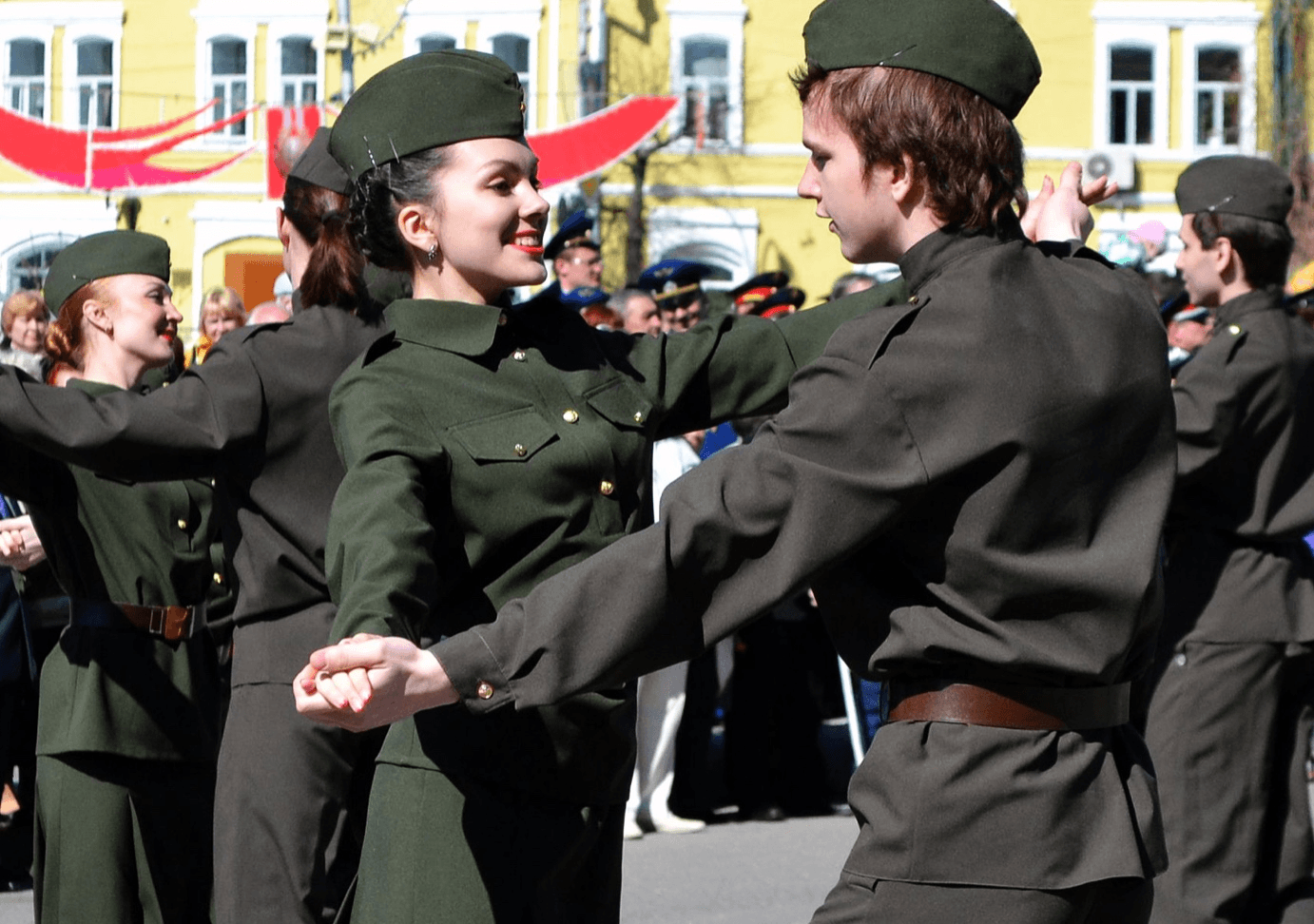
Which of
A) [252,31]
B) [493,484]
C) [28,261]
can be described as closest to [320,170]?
[493,484]

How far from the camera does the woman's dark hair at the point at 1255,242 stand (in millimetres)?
5723

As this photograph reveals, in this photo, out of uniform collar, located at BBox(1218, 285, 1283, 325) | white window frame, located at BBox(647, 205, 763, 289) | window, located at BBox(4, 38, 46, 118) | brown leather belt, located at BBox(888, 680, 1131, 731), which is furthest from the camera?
white window frame, located at BBox(647, 205, 763, 289)

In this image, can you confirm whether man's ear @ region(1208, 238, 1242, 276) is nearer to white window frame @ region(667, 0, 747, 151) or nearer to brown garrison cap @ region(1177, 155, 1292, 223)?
brown garrison cap @ region(1177, 155, 1292, 223)

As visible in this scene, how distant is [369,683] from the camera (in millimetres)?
2328

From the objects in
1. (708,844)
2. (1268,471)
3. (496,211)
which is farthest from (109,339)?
(708,844)

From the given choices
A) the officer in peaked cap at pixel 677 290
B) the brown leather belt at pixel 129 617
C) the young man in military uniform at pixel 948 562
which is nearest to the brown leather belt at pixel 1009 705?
the young man in military uniform at pixel 948 562

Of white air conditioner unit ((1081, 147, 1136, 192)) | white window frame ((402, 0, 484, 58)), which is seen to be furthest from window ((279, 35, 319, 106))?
white air conditioner unit ((1081, 147, 1136, 192))

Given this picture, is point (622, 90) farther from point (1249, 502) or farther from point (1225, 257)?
point (1249, 502)

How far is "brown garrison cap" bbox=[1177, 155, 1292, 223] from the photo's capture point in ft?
18.8

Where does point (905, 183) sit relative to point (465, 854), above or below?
above

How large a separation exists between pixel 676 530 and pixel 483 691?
1.00 feet

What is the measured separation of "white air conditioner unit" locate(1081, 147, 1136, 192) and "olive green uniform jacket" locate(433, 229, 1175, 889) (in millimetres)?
28462

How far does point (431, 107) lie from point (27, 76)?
28436 mm

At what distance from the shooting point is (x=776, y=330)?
11.6ft
